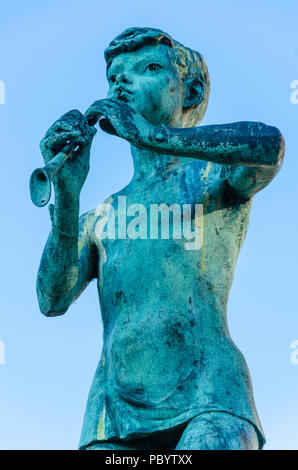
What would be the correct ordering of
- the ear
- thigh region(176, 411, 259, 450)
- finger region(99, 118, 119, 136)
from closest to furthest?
1. thigh region(176, 411, 259, 450)
2. finger region(99, 118, 119, 136)
3. the ear

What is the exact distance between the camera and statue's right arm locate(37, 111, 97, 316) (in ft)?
27.3

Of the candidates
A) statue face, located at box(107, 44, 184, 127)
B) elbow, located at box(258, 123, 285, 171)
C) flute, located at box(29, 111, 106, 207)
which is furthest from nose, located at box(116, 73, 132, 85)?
elbow, located at box(258, 123, 285, 171)

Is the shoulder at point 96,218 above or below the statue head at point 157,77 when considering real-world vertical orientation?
below

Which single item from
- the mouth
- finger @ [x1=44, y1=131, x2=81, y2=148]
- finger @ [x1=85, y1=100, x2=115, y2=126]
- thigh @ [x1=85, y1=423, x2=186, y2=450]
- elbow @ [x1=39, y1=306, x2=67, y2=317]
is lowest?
thigh @ [x1=85, y1=423, x2=186, y2=450]

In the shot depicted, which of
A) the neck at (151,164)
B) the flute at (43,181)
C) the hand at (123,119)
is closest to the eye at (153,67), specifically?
the neck at (151,164)

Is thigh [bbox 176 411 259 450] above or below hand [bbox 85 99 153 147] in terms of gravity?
below

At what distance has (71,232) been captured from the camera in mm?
8523

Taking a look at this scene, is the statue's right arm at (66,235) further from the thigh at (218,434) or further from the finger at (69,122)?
the thigh at (218,434)

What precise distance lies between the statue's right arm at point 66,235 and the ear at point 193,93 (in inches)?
46.9

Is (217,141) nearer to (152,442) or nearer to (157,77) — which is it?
(157,77)

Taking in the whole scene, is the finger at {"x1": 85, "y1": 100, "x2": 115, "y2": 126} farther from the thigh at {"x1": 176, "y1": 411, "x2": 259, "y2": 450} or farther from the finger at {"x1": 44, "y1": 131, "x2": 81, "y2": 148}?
the thigh at {"x1": 176, "y1": 411, "x2": 259, "y2": 450}

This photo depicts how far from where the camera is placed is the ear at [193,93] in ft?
31.0
